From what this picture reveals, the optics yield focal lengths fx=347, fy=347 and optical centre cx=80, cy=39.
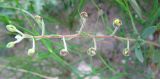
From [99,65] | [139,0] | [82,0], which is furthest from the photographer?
[99,65]

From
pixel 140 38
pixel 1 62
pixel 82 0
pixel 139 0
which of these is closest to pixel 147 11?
pixel 139 0

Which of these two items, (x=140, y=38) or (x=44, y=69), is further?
(x=44, y=69)

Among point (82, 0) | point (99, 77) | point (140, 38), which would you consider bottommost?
point (99, 77)

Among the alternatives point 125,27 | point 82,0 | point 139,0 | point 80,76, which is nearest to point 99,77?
point 80,76

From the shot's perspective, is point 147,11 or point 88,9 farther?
point 88,9

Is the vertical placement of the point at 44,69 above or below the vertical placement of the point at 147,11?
below

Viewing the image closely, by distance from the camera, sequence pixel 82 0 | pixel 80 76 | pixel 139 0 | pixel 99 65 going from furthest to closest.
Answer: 1. pixel 99 65
2. pixel 80 76
3. pixel 139 0
4. pixel 82 0

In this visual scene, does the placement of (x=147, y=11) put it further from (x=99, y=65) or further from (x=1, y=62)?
(x=1, y=62)

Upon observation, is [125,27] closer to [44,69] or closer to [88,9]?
[88,9]

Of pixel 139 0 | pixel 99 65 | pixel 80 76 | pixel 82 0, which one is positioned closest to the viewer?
pixel 82 0

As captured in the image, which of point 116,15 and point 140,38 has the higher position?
point 116,15
